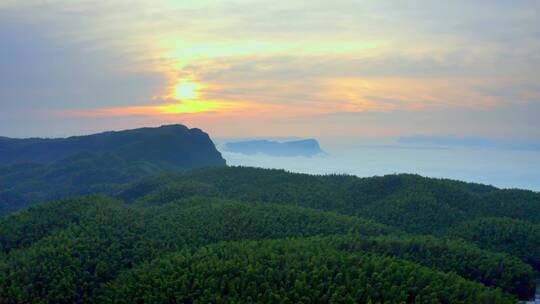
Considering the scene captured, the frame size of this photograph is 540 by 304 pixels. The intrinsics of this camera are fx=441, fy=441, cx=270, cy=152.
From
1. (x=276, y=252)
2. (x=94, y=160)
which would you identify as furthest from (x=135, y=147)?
(x=276, y=252)

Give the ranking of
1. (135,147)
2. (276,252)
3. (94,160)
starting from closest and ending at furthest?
1. (276,252)
2. (94,160)
3. (135,147)

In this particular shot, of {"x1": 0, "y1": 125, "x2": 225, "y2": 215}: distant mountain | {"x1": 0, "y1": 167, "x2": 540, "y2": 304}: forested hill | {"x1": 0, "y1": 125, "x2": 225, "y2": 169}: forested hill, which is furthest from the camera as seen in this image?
{"x1": 0, "y1": 125, "x2": 225, "y2": 169}: forested hill

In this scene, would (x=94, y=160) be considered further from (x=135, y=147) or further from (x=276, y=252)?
(x=276, y=252)

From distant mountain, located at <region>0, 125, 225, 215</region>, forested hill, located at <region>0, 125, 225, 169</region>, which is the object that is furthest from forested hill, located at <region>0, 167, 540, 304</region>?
forested hill, located at <region>0, 125, 225, 169</region>

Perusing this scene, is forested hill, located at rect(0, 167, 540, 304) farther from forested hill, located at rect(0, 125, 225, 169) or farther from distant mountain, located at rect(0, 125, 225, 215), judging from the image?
forested hill, located at rect(0, 125, 225, 169)

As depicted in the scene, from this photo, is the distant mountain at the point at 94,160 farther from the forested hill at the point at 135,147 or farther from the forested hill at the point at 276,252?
the forested hill at the point at 276,252

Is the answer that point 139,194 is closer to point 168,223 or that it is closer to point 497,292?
point 168,223

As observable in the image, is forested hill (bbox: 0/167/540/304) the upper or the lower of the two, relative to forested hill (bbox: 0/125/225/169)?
lower
